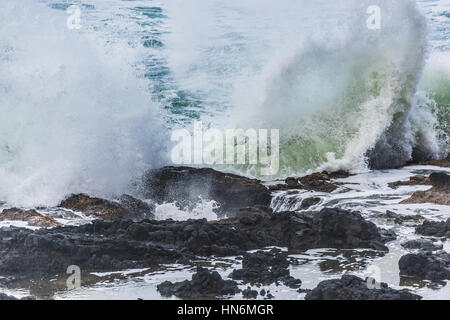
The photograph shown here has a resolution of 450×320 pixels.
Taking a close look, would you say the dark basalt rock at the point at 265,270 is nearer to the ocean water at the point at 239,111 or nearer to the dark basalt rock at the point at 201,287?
the ocean water at the point at 239,111

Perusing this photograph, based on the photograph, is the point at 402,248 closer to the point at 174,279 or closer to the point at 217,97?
the point at 174,279

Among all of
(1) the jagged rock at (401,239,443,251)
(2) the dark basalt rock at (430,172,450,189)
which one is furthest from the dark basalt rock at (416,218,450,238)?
(2) the dark basalt rock at (430,172,450,189)

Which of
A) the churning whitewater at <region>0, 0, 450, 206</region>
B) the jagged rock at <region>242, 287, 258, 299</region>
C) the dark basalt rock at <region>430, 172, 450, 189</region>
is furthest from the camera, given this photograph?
the churning whitewater at <region>0, 0, 450, 206</region>

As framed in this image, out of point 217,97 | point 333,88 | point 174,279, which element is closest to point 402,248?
point 174,279

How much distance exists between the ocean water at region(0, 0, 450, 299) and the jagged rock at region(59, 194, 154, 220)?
23 cm

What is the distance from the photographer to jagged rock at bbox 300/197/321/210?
10.8 m

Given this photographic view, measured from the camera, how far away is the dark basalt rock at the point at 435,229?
830cm

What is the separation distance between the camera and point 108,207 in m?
11.1

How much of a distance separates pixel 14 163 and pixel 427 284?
27.8 feet

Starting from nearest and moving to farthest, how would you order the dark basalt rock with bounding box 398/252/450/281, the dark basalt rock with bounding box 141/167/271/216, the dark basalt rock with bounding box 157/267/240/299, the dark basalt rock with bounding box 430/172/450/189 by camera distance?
the dark basalt rock with bounding box 157/267/240/299
the dark basalt rock with bounding box 398/252/450/281
the dark basalt rock with bounding box 430/172/450/189
the dark basalt rock with bounding box 141/167/271/216

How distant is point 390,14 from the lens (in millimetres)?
15945

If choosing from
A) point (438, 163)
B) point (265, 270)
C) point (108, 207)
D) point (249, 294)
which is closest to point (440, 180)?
point (438, 163)

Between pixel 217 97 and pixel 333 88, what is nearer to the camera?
pixel 333 88

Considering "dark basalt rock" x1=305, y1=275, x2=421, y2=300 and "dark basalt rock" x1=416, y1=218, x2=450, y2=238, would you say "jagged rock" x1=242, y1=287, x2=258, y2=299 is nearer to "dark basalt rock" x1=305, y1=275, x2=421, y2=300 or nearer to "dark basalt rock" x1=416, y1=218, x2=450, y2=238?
"dark basalt rock" x1=305, y1=275, x2=421, y2=300
